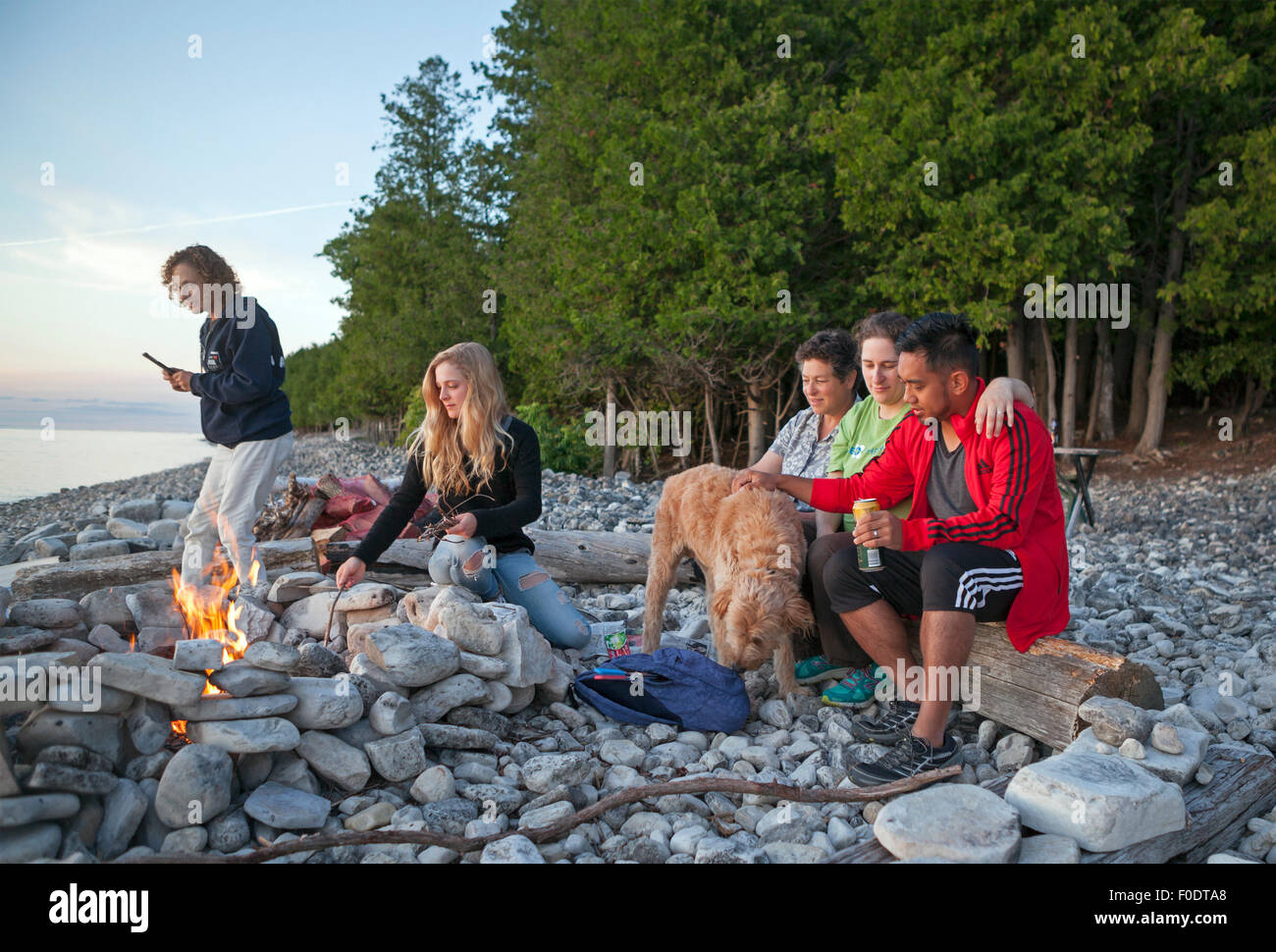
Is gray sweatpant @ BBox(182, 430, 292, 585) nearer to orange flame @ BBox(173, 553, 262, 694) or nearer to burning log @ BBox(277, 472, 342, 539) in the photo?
orange flame @ BBox(173, 553, 262, 694)

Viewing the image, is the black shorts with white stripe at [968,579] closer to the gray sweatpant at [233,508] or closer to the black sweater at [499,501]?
the black sweater at [499,501]

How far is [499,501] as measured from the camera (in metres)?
5.31

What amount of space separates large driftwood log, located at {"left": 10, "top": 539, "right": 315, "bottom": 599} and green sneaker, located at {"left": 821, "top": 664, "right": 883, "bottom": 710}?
3.92 meters

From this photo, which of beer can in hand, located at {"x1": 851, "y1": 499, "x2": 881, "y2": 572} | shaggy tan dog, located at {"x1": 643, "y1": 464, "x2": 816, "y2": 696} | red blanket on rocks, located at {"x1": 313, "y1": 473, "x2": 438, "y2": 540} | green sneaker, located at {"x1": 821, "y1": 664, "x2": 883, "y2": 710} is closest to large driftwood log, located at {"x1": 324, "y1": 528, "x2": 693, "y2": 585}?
red blanket on rocks, located at {"x1": 313, "y1": 473, "x2": 438, "y2": 540}

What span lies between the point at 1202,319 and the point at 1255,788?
17473mm

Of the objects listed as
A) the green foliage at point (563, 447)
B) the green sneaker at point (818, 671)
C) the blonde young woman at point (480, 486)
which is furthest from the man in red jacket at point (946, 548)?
the green foliage at point (563, 447)

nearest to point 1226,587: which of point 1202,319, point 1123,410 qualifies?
point 1202,319

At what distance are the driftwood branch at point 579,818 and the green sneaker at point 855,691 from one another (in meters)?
1.08

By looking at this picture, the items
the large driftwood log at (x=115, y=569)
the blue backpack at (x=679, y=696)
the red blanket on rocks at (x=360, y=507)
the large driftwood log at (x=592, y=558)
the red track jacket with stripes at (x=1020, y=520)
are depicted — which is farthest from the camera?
the large driftwood log at (x=592, y=558)

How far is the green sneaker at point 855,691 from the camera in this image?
4.50m

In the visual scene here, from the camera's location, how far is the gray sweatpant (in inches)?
225

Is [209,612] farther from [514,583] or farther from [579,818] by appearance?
[579,818]

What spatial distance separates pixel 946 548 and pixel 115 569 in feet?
18.4
